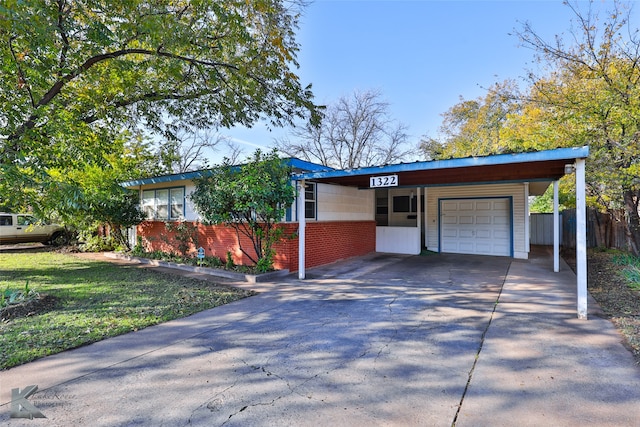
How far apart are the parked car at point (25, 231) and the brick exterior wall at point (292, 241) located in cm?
541

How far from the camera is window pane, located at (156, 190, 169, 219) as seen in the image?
425 inches

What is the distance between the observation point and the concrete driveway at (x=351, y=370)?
242 cm

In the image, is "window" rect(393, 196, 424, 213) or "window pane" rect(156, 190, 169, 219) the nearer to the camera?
"window pane" rect(156, 190, 169, 219)

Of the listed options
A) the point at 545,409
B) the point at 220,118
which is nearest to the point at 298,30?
the point at 220,118

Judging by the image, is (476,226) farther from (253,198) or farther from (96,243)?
(96,243)

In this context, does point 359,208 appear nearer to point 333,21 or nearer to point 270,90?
point 270,90

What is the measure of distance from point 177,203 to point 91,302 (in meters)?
5.46

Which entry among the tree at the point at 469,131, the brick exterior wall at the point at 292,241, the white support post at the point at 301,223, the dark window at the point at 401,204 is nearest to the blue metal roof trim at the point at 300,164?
the white support post at the point at 301,223

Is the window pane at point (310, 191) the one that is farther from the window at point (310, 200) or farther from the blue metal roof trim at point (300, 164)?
the blue metal roof trim at point (300, 164)

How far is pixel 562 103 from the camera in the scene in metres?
7.63

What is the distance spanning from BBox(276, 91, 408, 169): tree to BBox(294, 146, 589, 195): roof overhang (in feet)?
41.2

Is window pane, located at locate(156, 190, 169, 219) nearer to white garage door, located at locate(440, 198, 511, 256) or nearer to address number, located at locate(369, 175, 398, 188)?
address number, located at locate(369, 175, 398, 188)

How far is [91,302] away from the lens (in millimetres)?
5348

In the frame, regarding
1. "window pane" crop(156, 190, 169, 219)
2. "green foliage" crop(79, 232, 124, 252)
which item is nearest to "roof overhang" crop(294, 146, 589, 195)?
"window pane" crop(156, 190, 169, 219)
